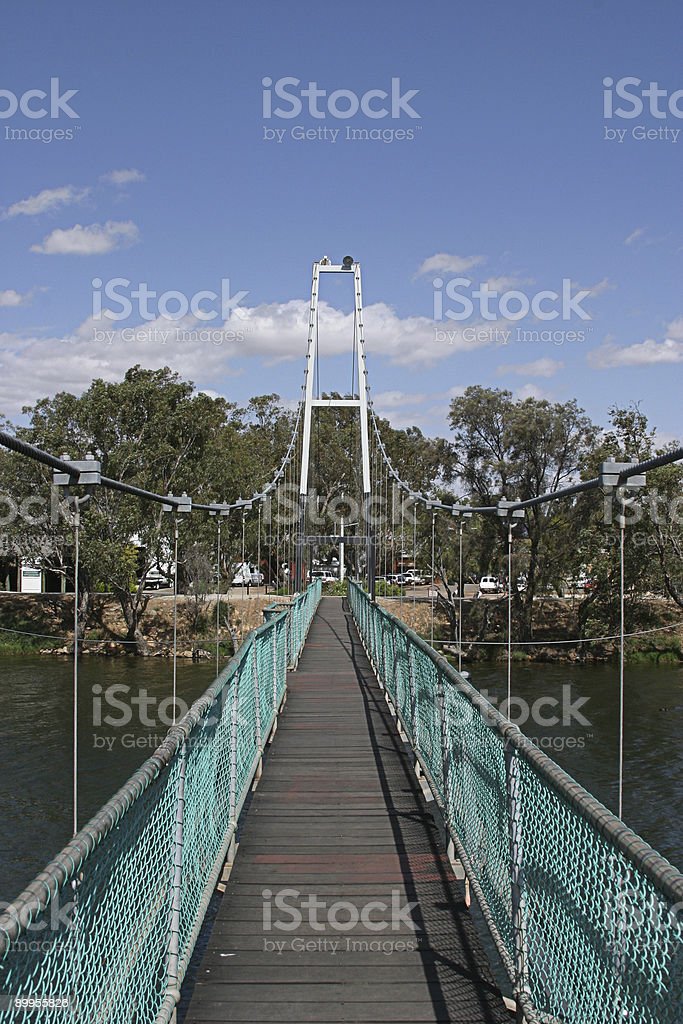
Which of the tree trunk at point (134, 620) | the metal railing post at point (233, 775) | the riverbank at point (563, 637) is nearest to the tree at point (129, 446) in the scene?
the tree trunk at point (134, 620)

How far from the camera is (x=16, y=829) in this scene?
11.5m

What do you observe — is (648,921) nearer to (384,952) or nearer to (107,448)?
(384,952)

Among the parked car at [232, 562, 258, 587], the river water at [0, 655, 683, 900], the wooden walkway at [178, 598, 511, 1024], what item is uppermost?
the parked car at [232, 562, 258, 587]

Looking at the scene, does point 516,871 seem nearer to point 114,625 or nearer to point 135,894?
point 135,894

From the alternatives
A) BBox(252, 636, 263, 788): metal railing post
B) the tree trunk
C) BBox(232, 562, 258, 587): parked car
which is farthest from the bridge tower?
BBox(252, 636, 263, 788): metal railing post

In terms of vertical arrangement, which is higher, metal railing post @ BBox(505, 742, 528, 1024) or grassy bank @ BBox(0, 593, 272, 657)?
metal railing post @ BBox(505, 742, 528, 1024)

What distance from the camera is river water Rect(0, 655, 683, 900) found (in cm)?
1184

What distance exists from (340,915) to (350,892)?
0.23 m

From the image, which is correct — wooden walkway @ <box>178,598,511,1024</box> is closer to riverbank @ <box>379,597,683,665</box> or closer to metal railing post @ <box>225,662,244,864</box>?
metal railing post @ <box>225,662,244,864</box>

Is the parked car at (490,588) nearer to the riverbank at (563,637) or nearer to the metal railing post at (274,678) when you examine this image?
the riverbank at (563,637)

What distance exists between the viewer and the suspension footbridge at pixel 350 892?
1859 millimetres

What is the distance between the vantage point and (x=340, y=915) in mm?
3430

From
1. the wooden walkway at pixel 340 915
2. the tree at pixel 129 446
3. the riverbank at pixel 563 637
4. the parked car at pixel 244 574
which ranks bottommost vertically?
the riverbank at pixel 563 637

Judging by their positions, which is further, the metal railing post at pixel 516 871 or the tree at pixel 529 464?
the tree at pixel 529 464
